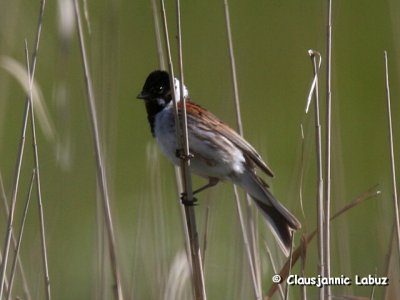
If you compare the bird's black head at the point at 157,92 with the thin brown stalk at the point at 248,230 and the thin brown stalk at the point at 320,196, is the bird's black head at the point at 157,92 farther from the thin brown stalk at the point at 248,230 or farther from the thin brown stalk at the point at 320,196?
the thin brown stalk at the point at 320,196

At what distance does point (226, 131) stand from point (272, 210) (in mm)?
362

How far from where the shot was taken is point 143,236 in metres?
4.39

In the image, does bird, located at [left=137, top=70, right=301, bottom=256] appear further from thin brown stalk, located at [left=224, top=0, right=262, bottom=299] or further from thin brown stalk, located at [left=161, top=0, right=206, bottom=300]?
thin brown stalk, located at [left=161, top=0, right=206, bottom=300]

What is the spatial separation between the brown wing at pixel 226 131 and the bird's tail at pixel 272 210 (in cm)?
6

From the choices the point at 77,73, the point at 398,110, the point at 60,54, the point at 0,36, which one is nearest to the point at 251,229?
the point at 60,54

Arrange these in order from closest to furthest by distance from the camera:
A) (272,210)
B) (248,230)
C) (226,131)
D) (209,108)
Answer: (248,230)
(272,210)
(226,131)
(209,108)

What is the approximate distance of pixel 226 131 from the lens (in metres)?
4.02

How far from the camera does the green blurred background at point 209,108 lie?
4184mm

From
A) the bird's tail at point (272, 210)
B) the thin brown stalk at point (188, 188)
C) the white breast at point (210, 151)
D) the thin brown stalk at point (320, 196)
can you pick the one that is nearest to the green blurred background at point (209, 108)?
the bird's tail at point (272, 210)

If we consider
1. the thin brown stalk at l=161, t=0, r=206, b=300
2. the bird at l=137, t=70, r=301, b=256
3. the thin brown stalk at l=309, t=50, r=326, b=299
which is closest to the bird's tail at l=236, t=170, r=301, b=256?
the bird at l=137, t=70, r=301, b=256

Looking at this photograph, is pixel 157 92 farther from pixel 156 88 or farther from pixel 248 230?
pixel 248 230

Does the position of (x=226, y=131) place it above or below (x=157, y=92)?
below

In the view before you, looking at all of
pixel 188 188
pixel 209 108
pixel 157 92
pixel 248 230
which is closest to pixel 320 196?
pixel 188 188

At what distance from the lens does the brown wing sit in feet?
12.9
